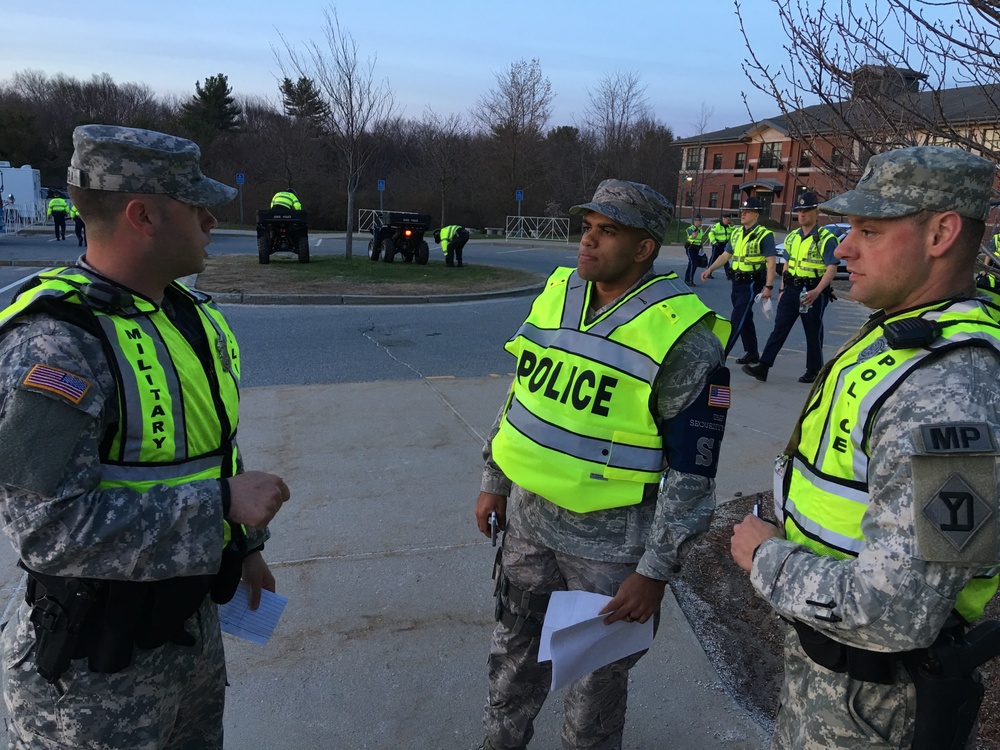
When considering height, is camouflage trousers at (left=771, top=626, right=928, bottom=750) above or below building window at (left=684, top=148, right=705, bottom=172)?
below

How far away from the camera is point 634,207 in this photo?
2232 mm

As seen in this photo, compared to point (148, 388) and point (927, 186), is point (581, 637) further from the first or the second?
point (927, 186)

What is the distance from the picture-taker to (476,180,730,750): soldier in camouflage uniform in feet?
6.70

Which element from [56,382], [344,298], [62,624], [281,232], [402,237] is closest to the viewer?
[56,382]

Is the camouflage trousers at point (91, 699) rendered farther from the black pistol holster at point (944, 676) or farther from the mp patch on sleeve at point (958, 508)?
the mp patch on sleeve at point (958, 508)

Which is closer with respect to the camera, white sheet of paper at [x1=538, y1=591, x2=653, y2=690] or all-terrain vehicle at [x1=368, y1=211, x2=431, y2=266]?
white sheet of paper at [x1=538, y1=591, x2=653, y2=690]

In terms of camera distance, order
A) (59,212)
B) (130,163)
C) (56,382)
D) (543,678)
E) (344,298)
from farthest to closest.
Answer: (59,212) → (344,298) → (543,678) → (130,163) → (56,382)

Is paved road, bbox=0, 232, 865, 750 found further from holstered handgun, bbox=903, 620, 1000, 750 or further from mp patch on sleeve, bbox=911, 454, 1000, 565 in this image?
mp patch on sleeve, bbox=911, 454, 1000, 565

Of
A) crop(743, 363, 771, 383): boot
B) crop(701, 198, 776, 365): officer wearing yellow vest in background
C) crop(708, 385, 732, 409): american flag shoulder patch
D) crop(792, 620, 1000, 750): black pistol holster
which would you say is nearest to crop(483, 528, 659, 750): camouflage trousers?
crop(708, 385, 732, 409): american flag shoulder patch

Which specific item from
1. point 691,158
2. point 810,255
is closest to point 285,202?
point 810,255

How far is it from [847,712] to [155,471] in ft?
5.33

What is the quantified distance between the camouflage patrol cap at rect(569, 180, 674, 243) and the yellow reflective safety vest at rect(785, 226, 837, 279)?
20.7 feet

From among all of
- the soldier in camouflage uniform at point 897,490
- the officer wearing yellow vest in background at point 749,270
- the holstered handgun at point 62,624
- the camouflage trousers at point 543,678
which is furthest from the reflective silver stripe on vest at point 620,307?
the officer wearing yellow vest in background at point 749,270

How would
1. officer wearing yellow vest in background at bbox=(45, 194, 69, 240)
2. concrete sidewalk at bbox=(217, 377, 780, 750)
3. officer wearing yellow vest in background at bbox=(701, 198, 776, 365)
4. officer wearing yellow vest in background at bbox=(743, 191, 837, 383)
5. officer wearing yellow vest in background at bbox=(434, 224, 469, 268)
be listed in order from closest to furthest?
concrete sidewalk at bbox=(217, 377, 780, 750), officer wearing yellow vest in background at bbox=(743, 191, 837, 383), officer wearing yellow vest in background at bbox=(701, 198, 776, 365), officer wearing yellow vest in background at bbox=(434, 224, 469, 268), officer wearing yellow vest in background at bbox=(45, 194, 69, 240)
